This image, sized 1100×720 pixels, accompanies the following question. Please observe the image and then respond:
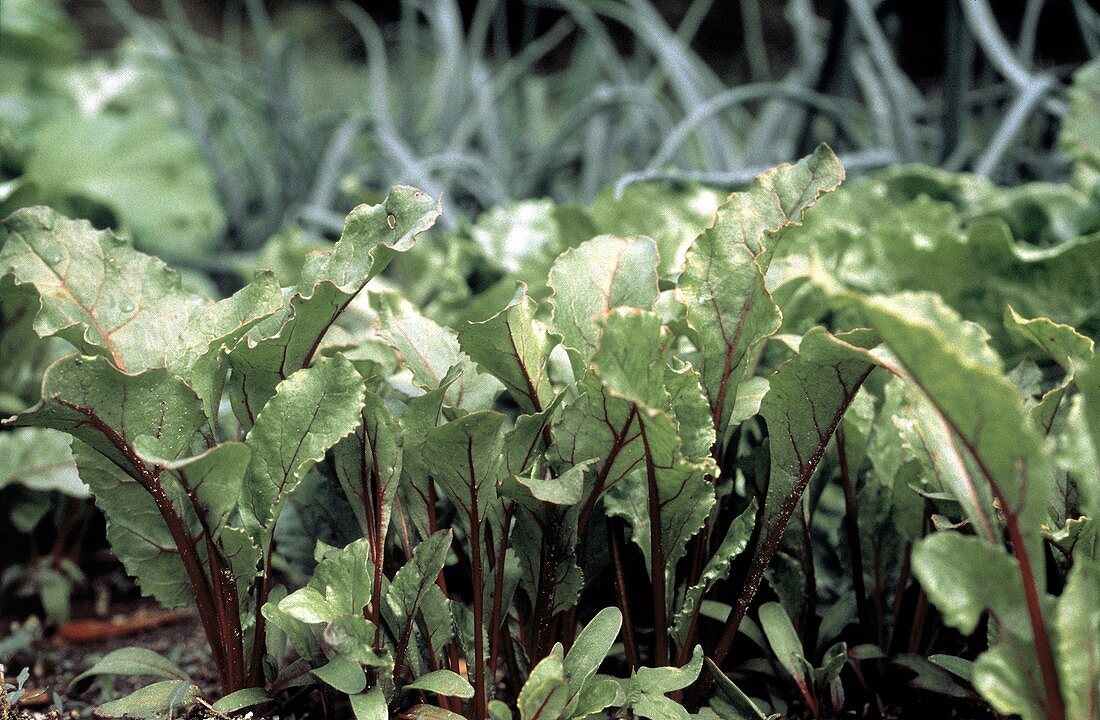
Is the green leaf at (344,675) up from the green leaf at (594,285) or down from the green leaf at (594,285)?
down

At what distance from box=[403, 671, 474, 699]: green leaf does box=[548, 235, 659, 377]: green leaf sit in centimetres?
18

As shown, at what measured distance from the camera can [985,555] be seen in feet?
1.07

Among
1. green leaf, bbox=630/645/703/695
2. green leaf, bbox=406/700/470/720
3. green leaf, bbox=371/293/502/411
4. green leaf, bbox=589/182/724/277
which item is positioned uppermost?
green leaf, bbox=371/293/502/411

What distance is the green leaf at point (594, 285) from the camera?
477mm

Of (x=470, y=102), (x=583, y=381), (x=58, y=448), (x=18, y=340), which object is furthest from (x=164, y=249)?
(x=583, y=381)

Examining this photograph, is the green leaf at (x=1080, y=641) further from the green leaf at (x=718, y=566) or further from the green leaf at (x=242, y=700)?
the green leaf at (x=242, y=700)

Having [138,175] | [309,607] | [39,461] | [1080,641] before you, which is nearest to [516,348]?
[309,607]

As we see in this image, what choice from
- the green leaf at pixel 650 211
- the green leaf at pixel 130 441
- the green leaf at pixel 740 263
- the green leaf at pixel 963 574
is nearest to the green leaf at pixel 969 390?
the green leaf at pixel 963 574

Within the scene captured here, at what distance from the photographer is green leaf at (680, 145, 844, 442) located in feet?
1.50

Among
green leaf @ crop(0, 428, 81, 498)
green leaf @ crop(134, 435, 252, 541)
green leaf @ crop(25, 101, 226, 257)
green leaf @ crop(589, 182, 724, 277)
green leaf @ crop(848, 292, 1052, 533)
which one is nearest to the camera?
green leaf @ crop(848, 292, 1052, 533)

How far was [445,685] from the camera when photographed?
44 cm

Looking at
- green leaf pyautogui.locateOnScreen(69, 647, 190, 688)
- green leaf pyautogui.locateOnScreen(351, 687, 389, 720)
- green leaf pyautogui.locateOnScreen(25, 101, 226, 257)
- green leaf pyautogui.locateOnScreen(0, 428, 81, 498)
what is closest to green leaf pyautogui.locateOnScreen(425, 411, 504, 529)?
green leaf pyautogui.locateOnScreen(351, 687, 389, 720)

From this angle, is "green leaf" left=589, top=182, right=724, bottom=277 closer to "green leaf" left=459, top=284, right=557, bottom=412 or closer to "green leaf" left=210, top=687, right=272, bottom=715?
"green leaf" left=459, top=284, right=557, bottom=412

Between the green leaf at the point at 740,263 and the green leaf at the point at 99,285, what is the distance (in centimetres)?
31
